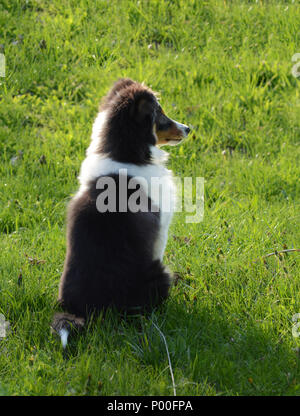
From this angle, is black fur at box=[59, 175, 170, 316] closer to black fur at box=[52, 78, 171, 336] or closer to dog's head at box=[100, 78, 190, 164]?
black fur at box=[52, 78, 171, 336]

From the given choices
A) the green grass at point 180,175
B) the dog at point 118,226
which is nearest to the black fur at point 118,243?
the dog at point 118,226

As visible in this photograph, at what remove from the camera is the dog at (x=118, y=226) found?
344 centimetres

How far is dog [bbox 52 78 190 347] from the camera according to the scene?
3.44 metres

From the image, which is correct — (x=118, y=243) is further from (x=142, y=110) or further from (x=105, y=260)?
(x=142, y=110)

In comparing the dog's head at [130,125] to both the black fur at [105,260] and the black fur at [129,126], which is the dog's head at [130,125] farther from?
the black fur at [105,260]

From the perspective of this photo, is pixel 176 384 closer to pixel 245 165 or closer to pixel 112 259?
pixel 112 259

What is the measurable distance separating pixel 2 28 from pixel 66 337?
496 centimetres

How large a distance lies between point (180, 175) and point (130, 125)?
2.19m

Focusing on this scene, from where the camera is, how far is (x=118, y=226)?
3477 mm

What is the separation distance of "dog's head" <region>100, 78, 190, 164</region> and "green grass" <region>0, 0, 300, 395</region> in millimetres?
1020

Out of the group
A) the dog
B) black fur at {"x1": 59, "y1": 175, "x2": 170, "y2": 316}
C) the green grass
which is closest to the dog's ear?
the dog

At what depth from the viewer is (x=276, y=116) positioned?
643 centimetres
